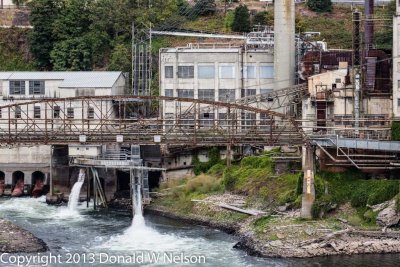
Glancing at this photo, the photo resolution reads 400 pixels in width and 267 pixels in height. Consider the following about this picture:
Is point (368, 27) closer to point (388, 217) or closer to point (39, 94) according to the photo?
point (388, 217)

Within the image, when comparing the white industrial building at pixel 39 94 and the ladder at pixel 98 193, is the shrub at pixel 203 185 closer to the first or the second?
the ladder at pixel 98 193

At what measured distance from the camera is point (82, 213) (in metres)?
84.8

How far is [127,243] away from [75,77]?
31597 millimetres

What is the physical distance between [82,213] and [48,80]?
1930 cm

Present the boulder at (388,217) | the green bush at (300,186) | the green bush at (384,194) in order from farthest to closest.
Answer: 1. the green bush at (300,186)
2. the green bush at (384,194)
3. the boulder at (388,217)

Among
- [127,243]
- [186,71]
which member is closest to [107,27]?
[186,71]

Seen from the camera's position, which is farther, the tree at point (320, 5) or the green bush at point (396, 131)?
the tree at point (320, 5)

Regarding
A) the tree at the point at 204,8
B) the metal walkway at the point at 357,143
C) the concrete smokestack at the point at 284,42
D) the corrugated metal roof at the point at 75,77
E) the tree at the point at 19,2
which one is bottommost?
the metal walkway at the point at 357,143

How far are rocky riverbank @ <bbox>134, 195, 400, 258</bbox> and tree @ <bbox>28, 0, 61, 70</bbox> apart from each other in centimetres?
5037

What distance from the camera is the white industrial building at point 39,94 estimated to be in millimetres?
96625

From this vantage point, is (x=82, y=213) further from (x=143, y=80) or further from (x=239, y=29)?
(x=239, y=29)

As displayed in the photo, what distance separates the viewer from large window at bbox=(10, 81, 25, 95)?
10006cm

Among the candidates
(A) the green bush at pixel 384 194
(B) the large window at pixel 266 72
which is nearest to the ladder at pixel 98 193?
(B) the large window at pixel 266 72

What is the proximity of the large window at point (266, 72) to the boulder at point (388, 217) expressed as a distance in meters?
31.3
